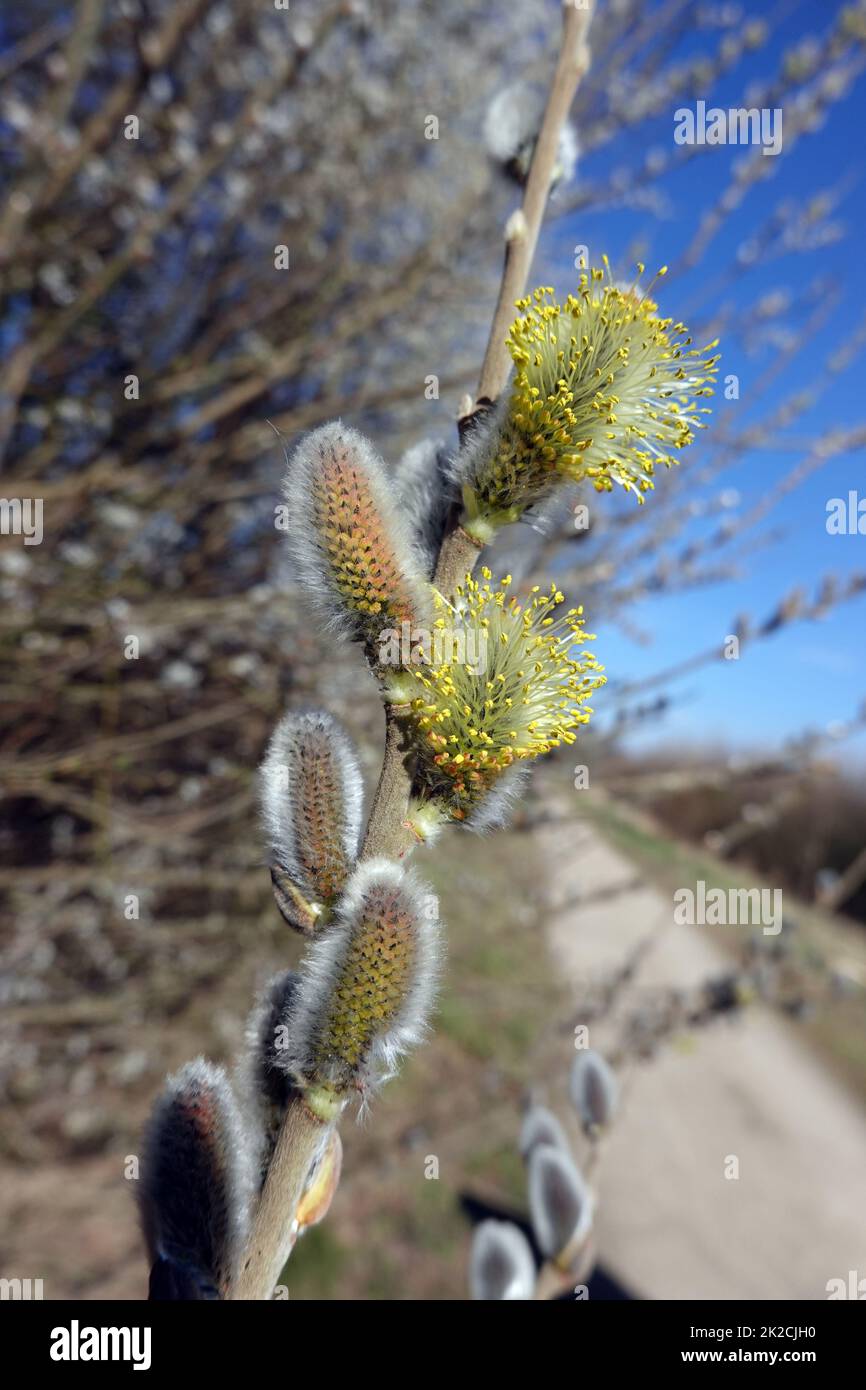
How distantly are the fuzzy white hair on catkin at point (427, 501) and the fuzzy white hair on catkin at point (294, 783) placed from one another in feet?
0.51

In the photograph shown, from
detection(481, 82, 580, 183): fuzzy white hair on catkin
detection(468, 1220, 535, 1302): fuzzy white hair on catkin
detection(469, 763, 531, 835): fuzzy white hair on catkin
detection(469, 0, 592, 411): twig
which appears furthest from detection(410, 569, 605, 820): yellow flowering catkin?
detection(468, 1220, 535, 1302): fuzzy white hair on catkin

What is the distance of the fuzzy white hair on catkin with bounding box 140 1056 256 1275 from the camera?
652 mm

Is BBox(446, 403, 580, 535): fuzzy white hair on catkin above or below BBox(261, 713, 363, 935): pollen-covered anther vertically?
above

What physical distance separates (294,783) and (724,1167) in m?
6.61

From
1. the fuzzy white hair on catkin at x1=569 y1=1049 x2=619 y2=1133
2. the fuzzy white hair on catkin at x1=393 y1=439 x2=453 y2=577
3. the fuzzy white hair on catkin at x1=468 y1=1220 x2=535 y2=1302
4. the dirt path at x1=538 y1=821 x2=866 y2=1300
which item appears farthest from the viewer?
the dirt path at x1=538 y1=821 x2=866 y2=1300

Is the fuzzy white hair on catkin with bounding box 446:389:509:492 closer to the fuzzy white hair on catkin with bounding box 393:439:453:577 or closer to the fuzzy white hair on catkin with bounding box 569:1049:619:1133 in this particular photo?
the fuzzy white hair on catkin with bounding box 393:439:453:577

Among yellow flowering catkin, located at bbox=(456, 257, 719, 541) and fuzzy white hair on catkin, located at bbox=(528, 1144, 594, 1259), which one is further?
fuzzy white hair on catkin, located at bbox=(528, 1144, 594, 1259)

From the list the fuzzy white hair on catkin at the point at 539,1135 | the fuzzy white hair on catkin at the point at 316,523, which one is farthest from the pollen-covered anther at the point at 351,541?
the fuzzy white hair on catkin at the point at 539,1135

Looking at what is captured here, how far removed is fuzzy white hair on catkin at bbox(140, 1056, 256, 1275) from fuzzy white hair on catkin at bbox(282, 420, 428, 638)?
370 millimetres

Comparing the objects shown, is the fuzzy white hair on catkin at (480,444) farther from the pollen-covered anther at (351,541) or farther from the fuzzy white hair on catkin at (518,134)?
the fuzzy white hair on catkin at (518,134)

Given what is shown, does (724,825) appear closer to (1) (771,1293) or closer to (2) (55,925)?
(1) (771,1293)

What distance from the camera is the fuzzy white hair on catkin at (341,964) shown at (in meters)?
0.62

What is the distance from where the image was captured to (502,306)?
0.70 m

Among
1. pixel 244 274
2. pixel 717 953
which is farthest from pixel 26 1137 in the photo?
pixel 717 953
